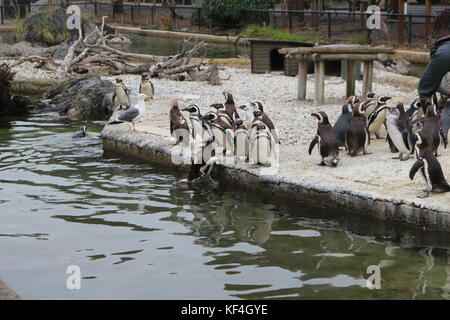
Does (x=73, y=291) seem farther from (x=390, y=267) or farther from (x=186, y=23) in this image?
(x=186, y=23)

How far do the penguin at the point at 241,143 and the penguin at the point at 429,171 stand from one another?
2.43 meters

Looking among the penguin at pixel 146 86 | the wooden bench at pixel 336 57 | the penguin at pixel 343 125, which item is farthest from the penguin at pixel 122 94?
the penguin at pixel 343 125

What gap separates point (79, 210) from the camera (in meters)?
9.50

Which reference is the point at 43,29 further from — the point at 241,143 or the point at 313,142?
the point at 313,142

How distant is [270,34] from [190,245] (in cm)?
2592

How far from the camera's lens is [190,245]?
8.25 metres

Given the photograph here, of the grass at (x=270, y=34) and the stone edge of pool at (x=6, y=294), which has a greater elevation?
the grass at (x=270, y=34)

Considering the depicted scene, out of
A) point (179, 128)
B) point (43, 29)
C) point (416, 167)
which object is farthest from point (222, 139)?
point (43, 29)

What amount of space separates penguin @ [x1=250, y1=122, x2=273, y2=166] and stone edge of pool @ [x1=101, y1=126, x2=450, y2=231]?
0.18m

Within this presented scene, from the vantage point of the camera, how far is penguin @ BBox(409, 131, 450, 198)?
830 cm

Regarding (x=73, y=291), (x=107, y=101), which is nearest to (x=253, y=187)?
(x=73, y=291)

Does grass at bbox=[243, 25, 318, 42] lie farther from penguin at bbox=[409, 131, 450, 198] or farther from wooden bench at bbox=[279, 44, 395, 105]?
penguin at bbox=[409, 131, 450, 198]

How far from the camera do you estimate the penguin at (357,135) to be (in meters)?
10.1

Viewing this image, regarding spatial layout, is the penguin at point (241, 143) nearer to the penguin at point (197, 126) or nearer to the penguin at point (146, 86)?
the penguin at point (197, 126)
